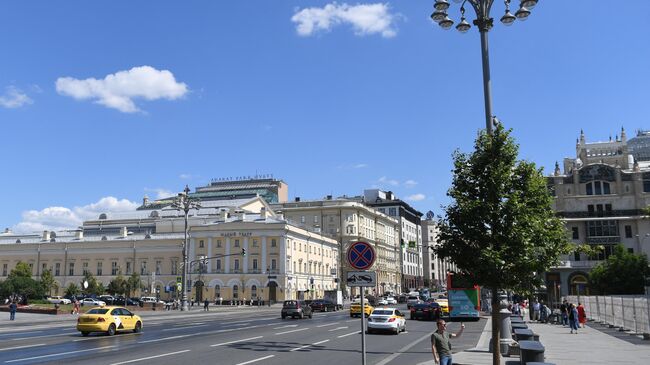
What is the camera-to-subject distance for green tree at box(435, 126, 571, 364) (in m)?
13.5

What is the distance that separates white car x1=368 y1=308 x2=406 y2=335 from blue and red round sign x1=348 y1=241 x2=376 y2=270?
19.8 m

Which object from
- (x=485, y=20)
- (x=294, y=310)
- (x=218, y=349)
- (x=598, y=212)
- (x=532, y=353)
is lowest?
(x=294, y=310)

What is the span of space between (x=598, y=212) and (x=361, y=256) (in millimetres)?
86473

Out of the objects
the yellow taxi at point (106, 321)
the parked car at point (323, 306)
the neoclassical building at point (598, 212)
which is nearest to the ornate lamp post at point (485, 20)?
the yellow taxi at point (106, 321)

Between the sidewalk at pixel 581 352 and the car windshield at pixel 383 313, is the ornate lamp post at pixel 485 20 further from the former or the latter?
the car windshield at pixel 383 313

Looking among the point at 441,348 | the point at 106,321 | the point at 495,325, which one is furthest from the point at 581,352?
the point at 106,321

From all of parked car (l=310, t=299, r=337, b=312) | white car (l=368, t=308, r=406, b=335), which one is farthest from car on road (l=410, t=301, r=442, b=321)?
parked car (l=310, t=299, r=337, b=312)

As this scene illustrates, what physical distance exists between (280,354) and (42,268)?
104 meters

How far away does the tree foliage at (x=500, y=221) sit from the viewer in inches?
531

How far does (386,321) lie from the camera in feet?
101

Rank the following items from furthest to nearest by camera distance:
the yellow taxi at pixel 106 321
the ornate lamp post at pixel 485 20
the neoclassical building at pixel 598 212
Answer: the neoclassical building at pixel 598 212 < the yellow taxi at pixel 106 321 < the ornate lamp post at pixel 485 20

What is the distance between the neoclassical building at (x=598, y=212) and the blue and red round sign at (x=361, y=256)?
78.2 m

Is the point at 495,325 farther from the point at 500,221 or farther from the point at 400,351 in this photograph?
the point at 400,351

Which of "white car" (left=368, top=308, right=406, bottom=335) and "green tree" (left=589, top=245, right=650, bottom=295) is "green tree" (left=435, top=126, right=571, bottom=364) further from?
"green tree" (left=589, top=245, right=650, bottom=295)
